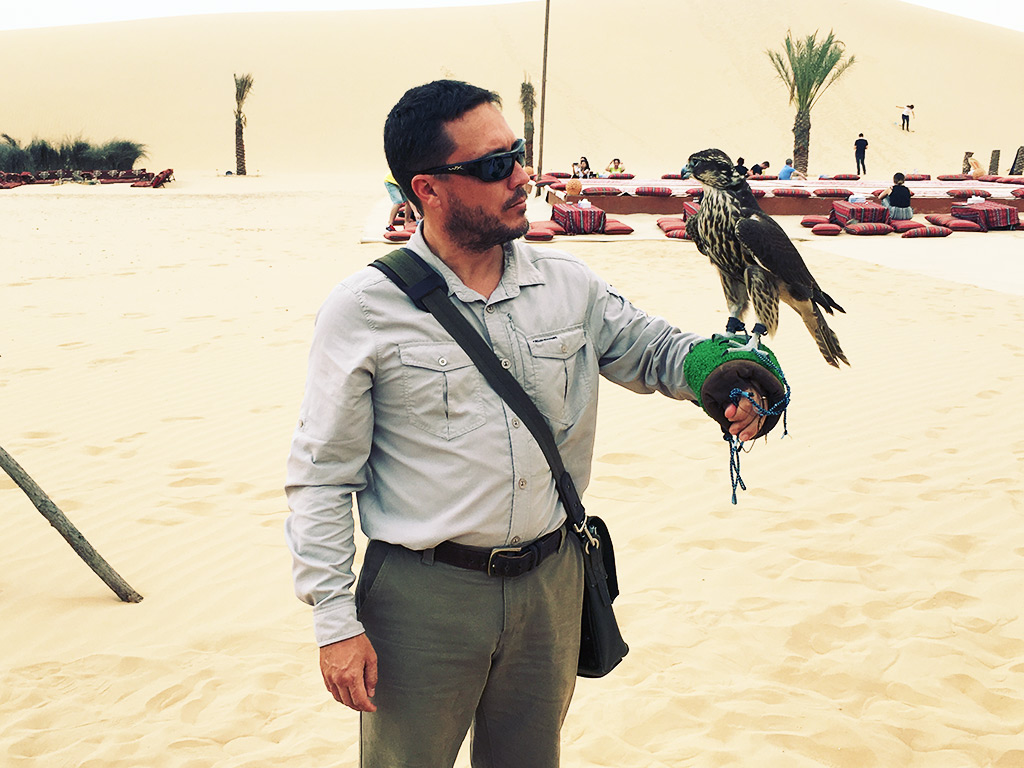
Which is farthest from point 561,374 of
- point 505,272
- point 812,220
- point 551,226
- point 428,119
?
point 812,220

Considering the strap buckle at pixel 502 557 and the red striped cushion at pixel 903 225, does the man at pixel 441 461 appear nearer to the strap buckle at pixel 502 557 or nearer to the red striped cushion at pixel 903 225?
the strap buckle at pixel 502 557

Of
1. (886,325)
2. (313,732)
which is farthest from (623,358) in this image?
(886,325)

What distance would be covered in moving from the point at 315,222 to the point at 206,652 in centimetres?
1434

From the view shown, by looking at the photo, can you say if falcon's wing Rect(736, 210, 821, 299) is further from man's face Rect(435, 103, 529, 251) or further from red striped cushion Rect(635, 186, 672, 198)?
red striped cushion Rect(635, 186, 672, 198)

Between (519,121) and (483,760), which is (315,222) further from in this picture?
(519,121)

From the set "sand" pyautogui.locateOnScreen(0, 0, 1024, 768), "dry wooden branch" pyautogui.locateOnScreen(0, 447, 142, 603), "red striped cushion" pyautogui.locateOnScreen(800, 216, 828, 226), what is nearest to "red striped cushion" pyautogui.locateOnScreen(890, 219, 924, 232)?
"red striped cushion" pyautogui.locateOnScreen(800, 216, 828, 226)

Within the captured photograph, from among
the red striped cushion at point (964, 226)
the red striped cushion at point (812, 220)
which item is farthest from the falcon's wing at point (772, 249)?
the red striped cushion at point (964, 226)

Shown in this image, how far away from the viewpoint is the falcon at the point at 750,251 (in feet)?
8.29

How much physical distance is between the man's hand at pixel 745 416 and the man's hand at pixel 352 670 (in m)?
0.85

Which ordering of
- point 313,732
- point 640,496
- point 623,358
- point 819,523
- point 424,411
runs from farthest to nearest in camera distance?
point 640,496, point 819,523, point 313,732, point 623,358, point 424,411

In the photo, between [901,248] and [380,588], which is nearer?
[380,588]

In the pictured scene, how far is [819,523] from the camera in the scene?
436 centimetres

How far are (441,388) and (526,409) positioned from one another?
175 millimetres

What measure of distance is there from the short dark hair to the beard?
0.11m
